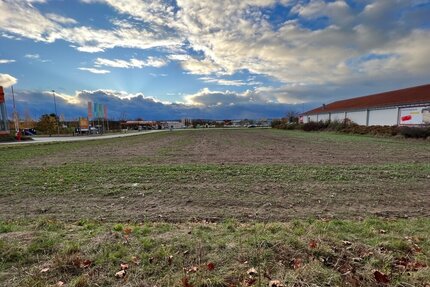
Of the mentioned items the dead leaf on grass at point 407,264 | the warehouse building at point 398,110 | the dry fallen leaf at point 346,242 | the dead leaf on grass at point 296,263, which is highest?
the warehouse building at point 398,110

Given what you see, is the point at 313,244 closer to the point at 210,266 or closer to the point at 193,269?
the point at 210,266

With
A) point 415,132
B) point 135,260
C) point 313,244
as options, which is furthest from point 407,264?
point 415,132

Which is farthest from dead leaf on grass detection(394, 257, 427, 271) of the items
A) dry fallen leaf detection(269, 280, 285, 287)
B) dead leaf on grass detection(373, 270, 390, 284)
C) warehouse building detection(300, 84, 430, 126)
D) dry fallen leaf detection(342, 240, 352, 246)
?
warehouse building detection(300, 84, 430, 126)

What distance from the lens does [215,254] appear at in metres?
3.30

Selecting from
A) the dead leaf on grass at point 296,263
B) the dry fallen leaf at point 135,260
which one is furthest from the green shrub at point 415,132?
the dry fallen leaf at point 135,260

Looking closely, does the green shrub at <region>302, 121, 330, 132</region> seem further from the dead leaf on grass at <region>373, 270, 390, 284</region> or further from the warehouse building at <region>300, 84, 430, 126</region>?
the dead leaf on grass at <region>373, 270, 390, 284</region>

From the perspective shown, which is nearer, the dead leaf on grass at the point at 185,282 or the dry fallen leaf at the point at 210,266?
the dead leaf on grass at the point at 185,282

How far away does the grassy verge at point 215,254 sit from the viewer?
2826 mm

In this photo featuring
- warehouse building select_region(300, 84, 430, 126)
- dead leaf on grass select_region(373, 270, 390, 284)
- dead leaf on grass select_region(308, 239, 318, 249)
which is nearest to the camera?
dead leaf on grass select_region(373, 270, 390, 284)

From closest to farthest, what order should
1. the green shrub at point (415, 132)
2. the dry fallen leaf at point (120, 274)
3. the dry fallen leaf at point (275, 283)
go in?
the dry fallen leaf at point (275, 283), the dry fallen leaf at point (120, 274), the green shrub at point (415, 132)

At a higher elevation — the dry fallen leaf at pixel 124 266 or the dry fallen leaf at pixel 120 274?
the dry fallen leaf at pixel 124 266

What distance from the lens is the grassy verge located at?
9.27 ft

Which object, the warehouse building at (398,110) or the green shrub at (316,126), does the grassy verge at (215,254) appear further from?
the green shrub at (316,126)

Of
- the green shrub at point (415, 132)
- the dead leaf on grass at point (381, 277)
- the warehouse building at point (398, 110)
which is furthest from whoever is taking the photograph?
the warehouse building at point (398, 110)
